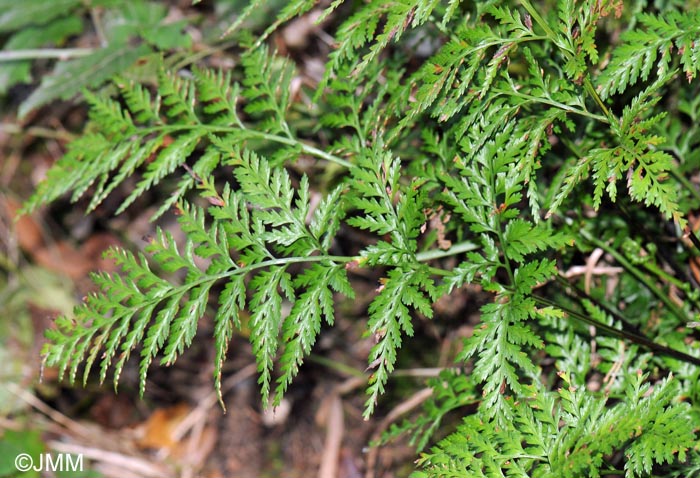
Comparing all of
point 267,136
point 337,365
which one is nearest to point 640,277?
point 267,136

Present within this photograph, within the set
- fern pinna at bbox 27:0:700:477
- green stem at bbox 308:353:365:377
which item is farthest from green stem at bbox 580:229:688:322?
green stem at bbox 308:353:365:377

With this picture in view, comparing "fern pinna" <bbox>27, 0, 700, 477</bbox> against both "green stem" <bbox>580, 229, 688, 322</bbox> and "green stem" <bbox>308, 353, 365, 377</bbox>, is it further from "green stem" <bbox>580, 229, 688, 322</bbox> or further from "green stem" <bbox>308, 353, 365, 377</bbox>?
"green stem" <bbox>308, 353, 365, 377</bbox>

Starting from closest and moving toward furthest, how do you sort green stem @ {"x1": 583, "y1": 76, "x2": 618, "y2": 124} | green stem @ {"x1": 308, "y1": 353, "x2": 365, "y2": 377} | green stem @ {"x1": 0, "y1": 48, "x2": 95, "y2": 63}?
green stem @ {"x1": 583, "y1": 76, "x2": 618, "y2": 124} < green stem @ {"x1": 0, "y1": 48, "x2": 95, "y2": 63} < green stem @ {"x1": 308, "y1": 353, "x2": 365, "y2": 377}

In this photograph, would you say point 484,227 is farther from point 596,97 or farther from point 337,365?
point 337,365

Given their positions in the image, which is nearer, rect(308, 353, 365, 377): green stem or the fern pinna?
the fern pinna

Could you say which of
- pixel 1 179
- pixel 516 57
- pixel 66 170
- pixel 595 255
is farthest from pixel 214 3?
pixel 595 255

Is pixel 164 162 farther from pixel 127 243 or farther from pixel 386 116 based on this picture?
pixel 127 243

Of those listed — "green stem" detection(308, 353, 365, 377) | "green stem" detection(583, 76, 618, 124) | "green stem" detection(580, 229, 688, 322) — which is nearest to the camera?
"green stem" detection(583, 76, 618, 124)

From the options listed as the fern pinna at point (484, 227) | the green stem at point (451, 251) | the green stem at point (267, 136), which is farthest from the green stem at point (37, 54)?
the green stem at point (451, 251)
